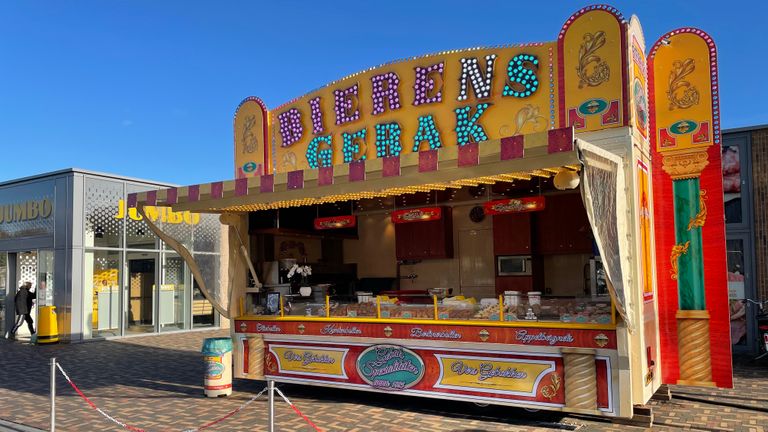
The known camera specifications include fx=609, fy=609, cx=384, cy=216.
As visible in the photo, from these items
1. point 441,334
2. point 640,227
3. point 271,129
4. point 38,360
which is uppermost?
point 271,129

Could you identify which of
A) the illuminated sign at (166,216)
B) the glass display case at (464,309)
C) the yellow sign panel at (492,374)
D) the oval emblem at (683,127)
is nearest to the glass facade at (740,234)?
the oval emblem at (683,127)

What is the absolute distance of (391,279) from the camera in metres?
11.8

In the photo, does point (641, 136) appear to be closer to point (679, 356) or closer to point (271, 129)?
point (679, 356)

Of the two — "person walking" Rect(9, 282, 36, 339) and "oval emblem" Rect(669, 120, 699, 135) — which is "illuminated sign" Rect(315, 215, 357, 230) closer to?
"oval emblem" Rect(669, 120, 699, 135)

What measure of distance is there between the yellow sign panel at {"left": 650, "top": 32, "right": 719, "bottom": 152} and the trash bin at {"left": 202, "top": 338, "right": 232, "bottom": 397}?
5.95m

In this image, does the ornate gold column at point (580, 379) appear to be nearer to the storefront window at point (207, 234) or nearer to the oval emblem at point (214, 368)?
the oval emblem at point (214, 368)

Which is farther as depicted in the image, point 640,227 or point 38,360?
point 38,360

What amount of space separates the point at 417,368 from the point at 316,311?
182cm

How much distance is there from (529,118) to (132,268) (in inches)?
451

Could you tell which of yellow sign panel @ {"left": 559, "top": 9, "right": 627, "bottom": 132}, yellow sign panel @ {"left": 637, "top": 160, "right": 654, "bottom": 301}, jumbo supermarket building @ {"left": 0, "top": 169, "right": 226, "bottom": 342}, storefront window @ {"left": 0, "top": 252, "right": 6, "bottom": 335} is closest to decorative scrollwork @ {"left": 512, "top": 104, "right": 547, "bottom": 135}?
yellow sign panel @ {"left": 559, "top": 9, "right": 627, "bottom": 132}

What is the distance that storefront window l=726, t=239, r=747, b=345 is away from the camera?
1053cm

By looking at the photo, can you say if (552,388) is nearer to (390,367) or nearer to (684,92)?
(390,367)

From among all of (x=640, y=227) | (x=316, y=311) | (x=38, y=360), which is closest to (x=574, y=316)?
(x=640, y=227)

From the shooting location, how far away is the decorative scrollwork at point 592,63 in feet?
21.0
